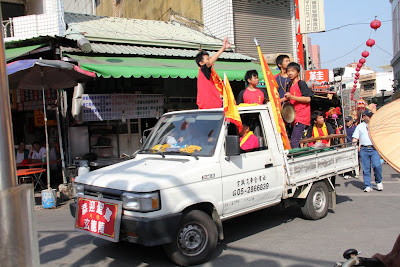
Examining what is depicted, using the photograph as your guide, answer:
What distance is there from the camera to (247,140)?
4.65m

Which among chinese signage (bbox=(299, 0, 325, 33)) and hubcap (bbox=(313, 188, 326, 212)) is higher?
chinese signage (bbox=(299, 0, 325, 33))

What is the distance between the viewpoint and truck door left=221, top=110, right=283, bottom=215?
429cm

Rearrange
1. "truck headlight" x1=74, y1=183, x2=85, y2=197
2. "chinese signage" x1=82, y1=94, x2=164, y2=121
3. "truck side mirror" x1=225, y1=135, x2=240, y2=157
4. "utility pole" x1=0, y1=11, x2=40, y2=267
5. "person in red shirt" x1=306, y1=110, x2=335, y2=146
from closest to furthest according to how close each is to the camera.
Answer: "utility pole" x1=0, y1=11, x2=40, y2=267 → "truck side mirror" x1=225, y1=135, x2=240, y2=157 → "truck headlight" x1=74, y1=183, x2=85, y2=197 → "person in red shirt" x1=306, y1=110, x2=335, y2=146 → "chinese signage" x1=82, y1=94, x2=164, y2=121

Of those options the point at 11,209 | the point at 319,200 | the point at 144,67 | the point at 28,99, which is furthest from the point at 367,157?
the point at 28,99

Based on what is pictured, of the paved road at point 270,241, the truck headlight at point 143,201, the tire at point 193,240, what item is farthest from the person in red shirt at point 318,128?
the truck headlight at point 143,201

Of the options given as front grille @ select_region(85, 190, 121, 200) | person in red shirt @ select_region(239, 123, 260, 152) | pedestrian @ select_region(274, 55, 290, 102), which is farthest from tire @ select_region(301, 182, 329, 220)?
front grille @ select_region(85, 190, 121, 200)

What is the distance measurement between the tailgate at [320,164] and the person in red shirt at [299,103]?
20.4 inches

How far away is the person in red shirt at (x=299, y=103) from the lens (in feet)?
19.7

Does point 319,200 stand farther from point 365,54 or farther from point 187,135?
point 365,54

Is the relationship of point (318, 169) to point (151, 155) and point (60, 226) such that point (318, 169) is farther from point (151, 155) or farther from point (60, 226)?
point (60, 226)

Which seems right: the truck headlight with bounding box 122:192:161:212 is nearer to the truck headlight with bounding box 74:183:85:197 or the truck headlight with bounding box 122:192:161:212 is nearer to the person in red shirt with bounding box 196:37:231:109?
the truck headlight with bounding box 74:183:85:197

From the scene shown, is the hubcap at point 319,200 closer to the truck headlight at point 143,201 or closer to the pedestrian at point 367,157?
the pedestrian at point 367,157

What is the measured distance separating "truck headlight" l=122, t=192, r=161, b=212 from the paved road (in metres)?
0.89

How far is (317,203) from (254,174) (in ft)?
6.00
